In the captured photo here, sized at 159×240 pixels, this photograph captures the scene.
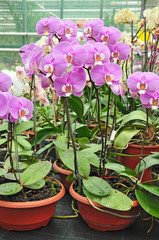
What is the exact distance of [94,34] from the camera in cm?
92

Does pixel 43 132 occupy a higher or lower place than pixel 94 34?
lower

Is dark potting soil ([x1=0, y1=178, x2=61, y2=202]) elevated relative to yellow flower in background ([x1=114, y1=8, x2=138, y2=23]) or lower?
lower

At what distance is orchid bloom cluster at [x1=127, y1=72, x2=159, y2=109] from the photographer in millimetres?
843

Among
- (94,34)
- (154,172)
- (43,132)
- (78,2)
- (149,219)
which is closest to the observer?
(94,34)

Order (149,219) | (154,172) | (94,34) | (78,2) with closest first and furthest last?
(94,34) < (149,219) < (154,172) < (78,2)

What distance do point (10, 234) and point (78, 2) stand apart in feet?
17.7

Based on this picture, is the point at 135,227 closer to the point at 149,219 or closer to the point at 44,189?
the point at 149,219

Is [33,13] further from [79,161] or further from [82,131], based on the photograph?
[79,161]

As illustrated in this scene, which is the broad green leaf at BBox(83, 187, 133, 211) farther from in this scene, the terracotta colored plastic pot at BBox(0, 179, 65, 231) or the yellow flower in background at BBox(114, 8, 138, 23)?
the yellow flower in background at BBox(114, 8, 138, 23)

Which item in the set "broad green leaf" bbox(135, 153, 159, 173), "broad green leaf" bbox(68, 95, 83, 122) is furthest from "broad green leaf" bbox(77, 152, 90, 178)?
"broad green leaf" bbox(68, 95, 83, 122)

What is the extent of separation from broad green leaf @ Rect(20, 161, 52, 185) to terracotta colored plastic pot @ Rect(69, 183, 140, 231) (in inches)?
5.3

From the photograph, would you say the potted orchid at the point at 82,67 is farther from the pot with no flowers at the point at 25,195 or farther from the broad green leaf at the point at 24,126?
the broad green leaf at the point at 24,126

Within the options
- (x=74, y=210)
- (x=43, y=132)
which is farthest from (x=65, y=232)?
(x=43, y=132)

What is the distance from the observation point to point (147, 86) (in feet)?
2.78
